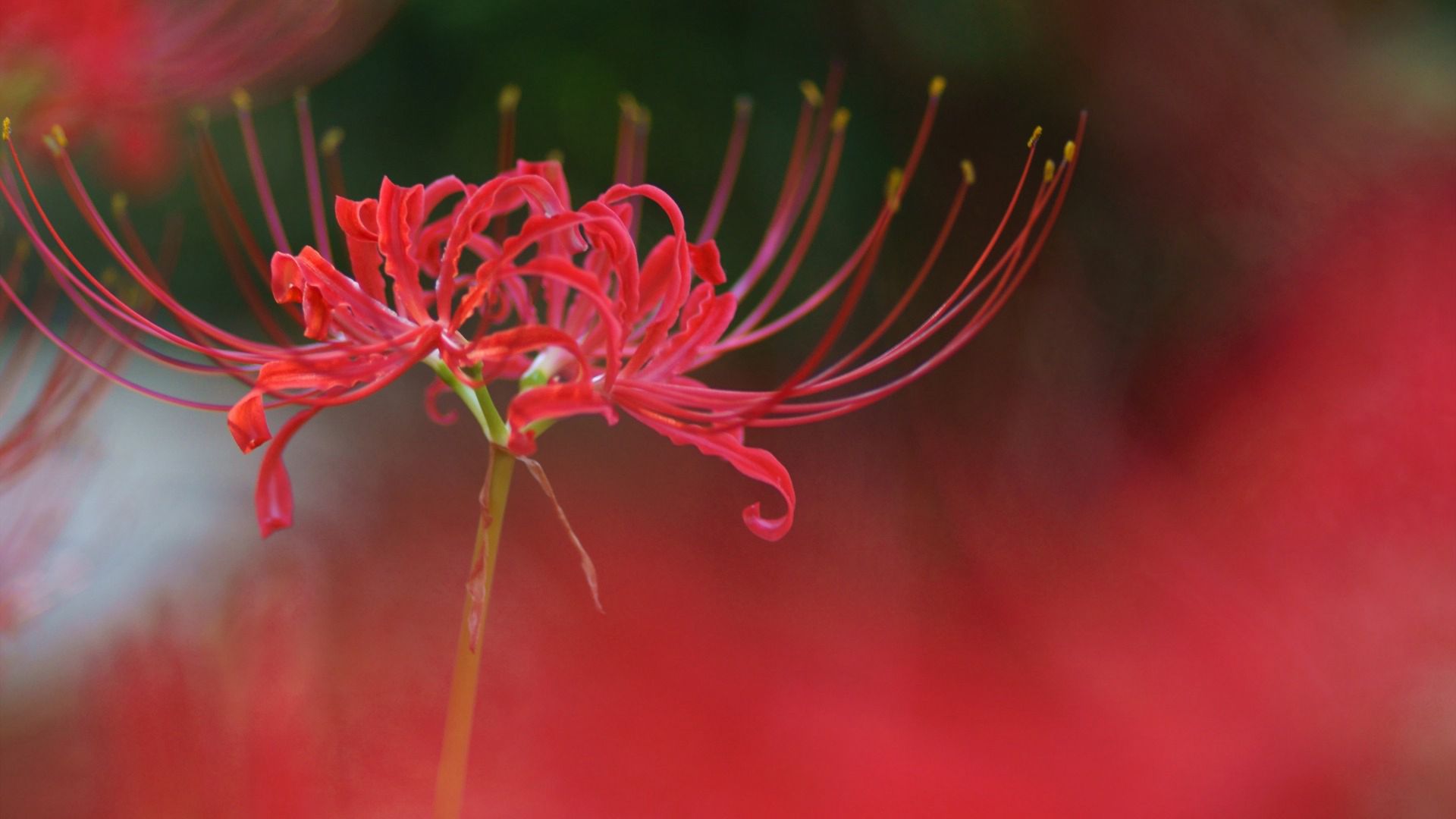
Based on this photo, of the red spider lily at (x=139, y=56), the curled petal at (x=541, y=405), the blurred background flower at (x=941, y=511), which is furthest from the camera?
the blurred background flower at (x=941, y=511)

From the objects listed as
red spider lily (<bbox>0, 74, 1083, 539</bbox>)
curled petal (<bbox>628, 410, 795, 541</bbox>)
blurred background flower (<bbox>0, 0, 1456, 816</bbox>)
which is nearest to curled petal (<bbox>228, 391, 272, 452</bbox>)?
red spider lily (<bbox>0, 74, 1083, 539</bbox>)

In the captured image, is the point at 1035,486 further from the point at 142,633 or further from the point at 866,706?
the point at 142,633

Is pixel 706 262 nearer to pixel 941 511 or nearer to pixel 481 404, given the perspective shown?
pixel 481 404

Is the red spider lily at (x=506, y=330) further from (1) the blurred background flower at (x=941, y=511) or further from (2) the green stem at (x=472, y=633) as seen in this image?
(1) the blurred background flower at (x=941, y=511)

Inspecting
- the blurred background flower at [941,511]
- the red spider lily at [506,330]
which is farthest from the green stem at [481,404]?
the blurred background flower at [941,511]

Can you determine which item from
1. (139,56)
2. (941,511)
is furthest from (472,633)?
(941,511)

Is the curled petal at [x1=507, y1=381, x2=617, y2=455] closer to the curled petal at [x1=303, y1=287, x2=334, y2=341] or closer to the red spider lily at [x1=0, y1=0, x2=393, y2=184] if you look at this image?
the curled petal at [x1=303, y1=287, x2=334, y2=341]

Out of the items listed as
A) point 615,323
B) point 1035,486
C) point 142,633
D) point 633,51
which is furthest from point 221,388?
point 615,323
